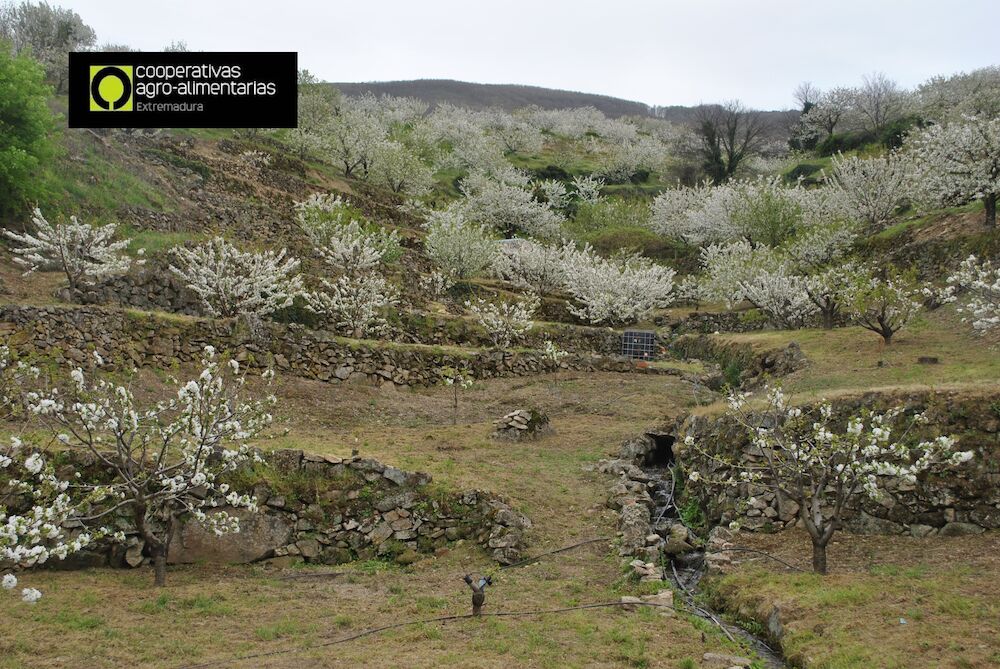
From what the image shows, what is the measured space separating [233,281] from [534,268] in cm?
1799

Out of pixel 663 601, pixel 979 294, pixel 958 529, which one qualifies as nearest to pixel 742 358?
pixel 979 294

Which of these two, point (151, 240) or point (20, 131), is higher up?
point (20, 131)

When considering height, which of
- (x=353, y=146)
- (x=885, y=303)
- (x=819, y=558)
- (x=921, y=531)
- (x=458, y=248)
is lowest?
(x=819, y=558)

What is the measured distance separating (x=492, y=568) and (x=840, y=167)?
29748mm

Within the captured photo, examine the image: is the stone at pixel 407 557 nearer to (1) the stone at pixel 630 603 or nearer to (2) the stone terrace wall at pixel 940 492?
(1) the stone at pixel 630 603

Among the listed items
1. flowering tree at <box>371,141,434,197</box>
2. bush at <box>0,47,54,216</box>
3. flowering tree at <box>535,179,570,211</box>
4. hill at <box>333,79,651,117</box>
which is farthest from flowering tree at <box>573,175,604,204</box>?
hill at <box>333,79,651,117</box>

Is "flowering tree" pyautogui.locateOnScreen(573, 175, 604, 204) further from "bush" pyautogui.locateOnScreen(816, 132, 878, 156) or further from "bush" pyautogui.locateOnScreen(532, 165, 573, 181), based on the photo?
"bush" pyautogui.locateOnScreen(816, 132, 878, 156)

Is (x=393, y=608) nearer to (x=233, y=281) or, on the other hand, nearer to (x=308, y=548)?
(x=308, y=548)

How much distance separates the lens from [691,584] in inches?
386

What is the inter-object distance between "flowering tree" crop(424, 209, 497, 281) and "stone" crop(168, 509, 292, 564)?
22.6m

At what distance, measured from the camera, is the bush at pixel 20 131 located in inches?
724

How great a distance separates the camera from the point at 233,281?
19.2 metres

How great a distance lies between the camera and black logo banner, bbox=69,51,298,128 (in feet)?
47.9

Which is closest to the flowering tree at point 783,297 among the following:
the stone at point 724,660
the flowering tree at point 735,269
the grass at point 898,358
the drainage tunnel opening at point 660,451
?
the flowering tree at point 735,269
